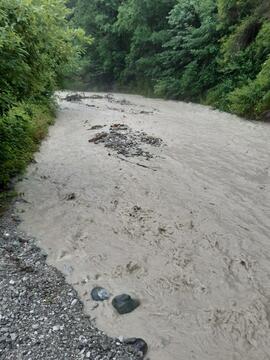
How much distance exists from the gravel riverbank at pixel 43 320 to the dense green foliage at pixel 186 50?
11.8 meters

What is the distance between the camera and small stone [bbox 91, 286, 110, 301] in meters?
4.81

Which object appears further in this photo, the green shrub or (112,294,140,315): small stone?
the green shrub

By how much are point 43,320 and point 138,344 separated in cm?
110

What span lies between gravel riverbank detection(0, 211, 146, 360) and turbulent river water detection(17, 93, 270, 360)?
200mm

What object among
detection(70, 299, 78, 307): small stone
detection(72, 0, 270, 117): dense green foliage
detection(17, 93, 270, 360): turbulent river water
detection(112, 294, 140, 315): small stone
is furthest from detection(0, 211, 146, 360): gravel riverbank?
detection(72, 0, 270, 117): dense green foliage

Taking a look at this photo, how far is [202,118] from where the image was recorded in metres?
16.3

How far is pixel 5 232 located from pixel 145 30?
2467 centimetres

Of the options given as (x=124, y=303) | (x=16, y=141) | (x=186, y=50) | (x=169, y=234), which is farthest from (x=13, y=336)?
(x=186, y=50)

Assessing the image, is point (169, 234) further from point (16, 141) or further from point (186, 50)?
point (186, 50)

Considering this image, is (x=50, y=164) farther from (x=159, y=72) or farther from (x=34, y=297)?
(x=159, y=72)

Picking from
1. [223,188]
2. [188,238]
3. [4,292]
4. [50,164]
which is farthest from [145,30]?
[4,292]

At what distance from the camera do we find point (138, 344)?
4.06m

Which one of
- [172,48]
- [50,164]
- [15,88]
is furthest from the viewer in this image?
[172,48]

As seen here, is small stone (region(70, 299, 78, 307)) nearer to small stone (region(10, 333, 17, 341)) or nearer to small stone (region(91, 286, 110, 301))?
small stone (region(91, 286, 110, 301))
